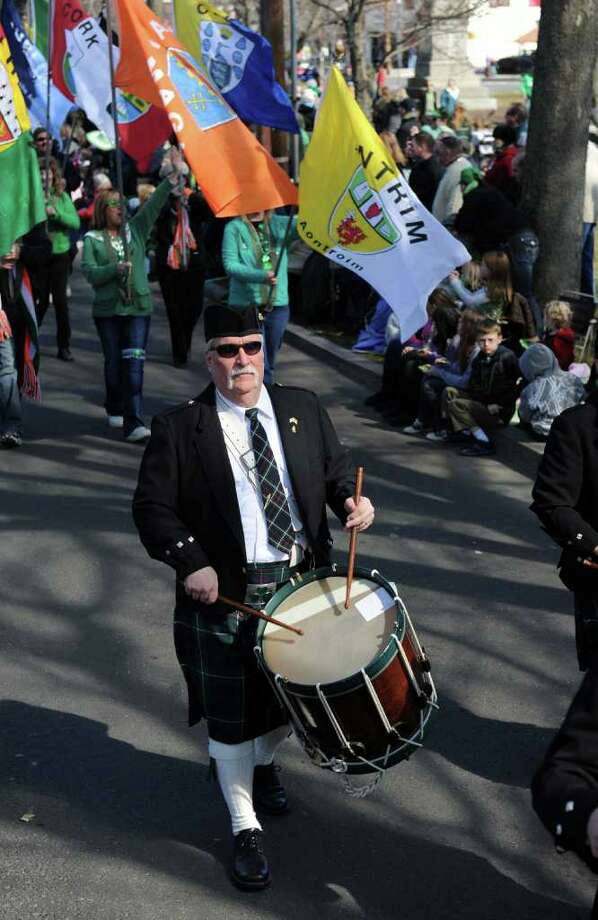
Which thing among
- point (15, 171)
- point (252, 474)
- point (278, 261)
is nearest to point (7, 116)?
point (15, 171)

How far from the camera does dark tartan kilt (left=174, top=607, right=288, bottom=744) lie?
484cm

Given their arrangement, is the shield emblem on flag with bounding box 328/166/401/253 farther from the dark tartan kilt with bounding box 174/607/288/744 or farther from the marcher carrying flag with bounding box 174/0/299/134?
the marcher carrying flag with bounding box 174/0/299/134

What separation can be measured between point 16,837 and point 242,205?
4.54m

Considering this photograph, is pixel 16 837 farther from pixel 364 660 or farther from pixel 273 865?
pixel 364 660

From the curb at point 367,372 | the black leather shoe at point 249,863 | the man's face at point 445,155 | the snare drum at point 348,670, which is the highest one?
the snare drum at point 348,670

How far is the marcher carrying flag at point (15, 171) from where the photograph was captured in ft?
34.0

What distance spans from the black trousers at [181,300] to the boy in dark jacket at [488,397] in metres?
4.05

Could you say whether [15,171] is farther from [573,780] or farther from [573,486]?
[573,780]

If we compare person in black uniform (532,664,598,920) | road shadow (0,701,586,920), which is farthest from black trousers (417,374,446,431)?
person in black uniform (532,664,598,920)

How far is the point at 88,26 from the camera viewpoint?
460 inches

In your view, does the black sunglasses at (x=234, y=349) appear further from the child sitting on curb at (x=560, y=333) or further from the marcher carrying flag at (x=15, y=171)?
the child sitting on curb at (x=560, y=333)

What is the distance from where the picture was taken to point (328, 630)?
4.51m

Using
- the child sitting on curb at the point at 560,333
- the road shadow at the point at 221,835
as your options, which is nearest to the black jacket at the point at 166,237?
the child sitting on curb at the point at 560,333

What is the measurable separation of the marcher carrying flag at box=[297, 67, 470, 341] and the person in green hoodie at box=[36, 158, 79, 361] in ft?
21.3
